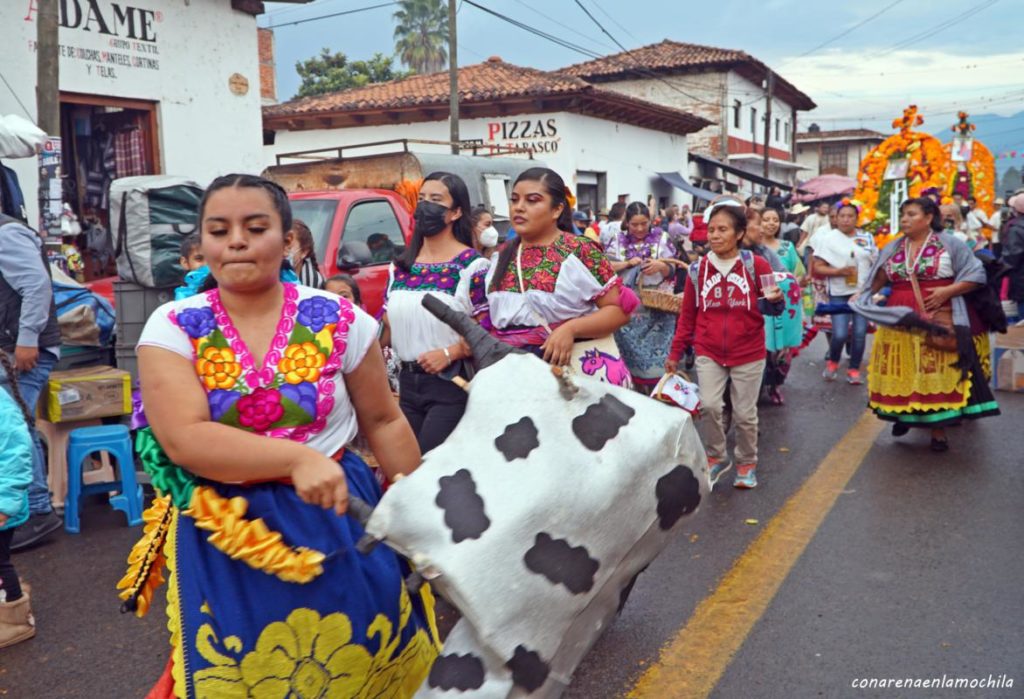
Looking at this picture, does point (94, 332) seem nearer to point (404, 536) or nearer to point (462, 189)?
point (462, 189)

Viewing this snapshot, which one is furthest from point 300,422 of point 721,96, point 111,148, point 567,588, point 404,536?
point 721,96

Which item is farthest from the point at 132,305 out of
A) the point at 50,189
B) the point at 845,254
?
the point at 845,254

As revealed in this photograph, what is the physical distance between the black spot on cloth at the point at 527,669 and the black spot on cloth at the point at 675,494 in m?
0.39

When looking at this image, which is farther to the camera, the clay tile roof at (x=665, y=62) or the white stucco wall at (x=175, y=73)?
the clay tile roof at (x=665, y=62)

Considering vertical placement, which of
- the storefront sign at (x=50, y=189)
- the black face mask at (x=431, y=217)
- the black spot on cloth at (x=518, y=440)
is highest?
the storefront sign at (x=50, y=189)

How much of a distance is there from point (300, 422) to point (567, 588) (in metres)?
0.70

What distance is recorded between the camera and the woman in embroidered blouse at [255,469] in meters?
2.06

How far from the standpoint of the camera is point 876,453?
702cm

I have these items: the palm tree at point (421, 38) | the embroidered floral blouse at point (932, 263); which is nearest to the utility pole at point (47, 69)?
the embroidered floral blouse at point (932, 263)

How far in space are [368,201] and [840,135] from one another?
5812 centimetres

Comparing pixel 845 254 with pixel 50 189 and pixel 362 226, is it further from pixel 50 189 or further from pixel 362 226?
pixel 50 189

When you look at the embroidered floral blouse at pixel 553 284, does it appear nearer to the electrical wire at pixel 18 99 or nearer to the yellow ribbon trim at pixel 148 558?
the yellow ribbon trim at pixel 148 558

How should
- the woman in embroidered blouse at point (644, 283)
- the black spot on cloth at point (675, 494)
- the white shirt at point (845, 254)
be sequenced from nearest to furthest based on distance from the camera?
the black spot on cloth at point (675, 494) < the woman in embroidered blouse at point (644, 283) < the white shirt at point (845, 254)

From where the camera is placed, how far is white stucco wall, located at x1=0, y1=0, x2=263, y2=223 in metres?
10.3
